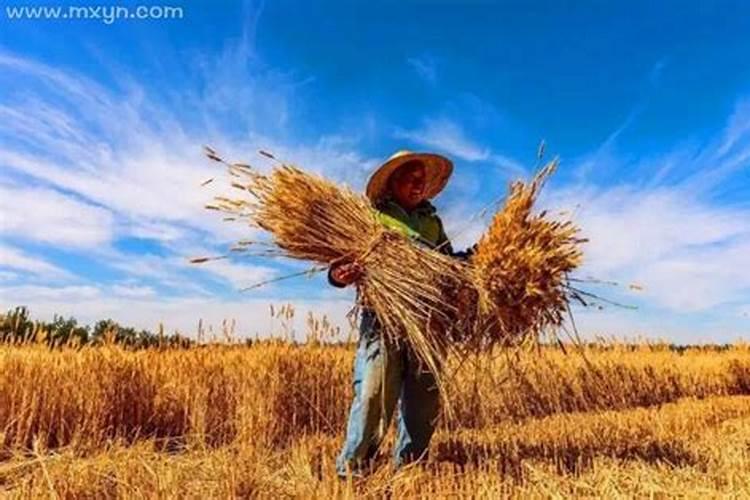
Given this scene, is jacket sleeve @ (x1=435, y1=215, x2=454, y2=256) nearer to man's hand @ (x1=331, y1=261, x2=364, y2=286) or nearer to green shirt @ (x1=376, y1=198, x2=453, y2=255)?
green shirt @ (x1=376, y1=198, x2=453, y2=255)

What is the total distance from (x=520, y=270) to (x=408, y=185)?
73 centimetres

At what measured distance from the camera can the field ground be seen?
3.47 meters

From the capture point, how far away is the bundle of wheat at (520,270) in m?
3.48

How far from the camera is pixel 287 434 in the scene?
19.8 ft

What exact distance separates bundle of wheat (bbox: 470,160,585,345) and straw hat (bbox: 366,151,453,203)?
43 centimetres

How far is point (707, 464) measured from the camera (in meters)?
4.37

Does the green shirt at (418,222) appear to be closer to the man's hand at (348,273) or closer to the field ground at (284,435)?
the man's hand at (348,273)

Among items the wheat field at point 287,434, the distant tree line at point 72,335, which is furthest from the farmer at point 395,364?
the distant tree line at point 72,335

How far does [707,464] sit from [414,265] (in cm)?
227

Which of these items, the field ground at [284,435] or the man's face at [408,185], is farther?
the man's face at [408,185]

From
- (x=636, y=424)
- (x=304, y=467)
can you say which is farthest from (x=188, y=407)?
(x=636, y=424)

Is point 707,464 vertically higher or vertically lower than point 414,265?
lower

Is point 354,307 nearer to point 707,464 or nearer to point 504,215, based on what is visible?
point 504,215

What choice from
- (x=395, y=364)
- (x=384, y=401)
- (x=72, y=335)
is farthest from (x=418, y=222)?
(x=72, y=335)
